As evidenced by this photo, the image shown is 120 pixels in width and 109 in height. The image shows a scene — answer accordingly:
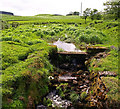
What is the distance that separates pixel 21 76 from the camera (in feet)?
20.2

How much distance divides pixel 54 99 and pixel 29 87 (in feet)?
4.50

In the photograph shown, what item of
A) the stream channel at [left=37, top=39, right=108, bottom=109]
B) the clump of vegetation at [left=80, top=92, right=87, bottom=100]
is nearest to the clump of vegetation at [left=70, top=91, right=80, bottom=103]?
the stream channel at [left=37, top=39, right=108, bottom=109]

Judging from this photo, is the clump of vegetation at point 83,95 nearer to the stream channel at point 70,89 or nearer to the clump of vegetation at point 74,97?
the stream channel at point 70,89

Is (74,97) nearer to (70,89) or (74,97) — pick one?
(74,97)

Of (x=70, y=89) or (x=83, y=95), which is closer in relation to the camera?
(x=83, y=95)

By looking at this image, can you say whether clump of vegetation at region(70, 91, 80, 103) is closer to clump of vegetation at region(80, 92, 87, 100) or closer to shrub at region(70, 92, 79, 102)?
shrub at region(70, 92, 79, 102)

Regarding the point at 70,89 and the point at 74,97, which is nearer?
the point at 74,97

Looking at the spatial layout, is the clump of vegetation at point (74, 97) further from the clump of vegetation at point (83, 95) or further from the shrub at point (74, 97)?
the clump of vegetation at point (83, 95)

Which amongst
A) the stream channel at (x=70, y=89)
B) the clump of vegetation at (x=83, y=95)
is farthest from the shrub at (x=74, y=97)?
the clump of vegetation at (x=83, y=95)

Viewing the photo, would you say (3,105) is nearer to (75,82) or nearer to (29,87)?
(29,87)

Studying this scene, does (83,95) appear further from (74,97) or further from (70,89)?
(70,89)

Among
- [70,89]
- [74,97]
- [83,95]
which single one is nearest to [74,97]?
[74,97]

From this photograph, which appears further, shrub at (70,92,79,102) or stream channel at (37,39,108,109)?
shrub at (70,92,79,102)

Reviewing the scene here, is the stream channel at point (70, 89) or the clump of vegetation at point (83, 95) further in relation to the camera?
the clump of vegetation at point (83, 95)
